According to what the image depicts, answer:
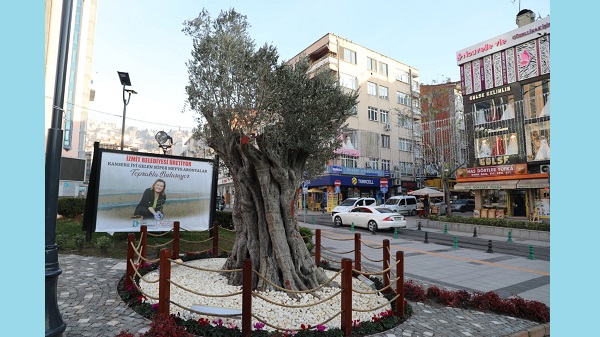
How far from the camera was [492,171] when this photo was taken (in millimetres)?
28906

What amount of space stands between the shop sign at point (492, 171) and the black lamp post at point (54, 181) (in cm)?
3104

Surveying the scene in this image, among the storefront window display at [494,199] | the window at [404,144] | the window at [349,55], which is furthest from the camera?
the window at [404,144]

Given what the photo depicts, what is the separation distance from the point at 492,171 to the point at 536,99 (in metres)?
6.60

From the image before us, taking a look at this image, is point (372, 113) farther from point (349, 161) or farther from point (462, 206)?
point (462, 206)

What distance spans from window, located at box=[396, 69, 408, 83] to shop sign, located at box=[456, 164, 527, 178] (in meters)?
19.4

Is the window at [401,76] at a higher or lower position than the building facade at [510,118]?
higher

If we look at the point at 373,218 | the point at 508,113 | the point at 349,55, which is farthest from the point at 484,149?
the point at 349,55

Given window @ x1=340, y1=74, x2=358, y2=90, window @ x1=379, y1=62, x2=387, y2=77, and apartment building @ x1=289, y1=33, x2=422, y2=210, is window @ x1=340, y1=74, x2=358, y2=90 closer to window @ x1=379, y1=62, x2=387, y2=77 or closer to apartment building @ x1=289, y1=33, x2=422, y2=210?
apartment building @ x1=289, y1=33, x2=422, y2=210

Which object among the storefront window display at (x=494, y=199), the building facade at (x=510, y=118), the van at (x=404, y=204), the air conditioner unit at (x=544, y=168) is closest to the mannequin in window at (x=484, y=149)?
the building facade at (x=510, y=118)

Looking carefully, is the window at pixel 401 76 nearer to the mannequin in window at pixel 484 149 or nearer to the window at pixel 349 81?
the window at pixel 349 81

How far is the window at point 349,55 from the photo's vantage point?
39.3 m

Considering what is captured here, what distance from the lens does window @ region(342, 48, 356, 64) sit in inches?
1548

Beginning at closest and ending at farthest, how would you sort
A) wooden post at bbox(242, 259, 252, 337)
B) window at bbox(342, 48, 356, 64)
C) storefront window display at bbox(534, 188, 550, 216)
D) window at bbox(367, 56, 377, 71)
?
wooden post at bbox(242, 259, 252, 337) → storefront window display at bbox(534, 188, 550, 216) → window at bbox(342, 48, 356, 64) → window at bbox(367, 56, 377, 71)

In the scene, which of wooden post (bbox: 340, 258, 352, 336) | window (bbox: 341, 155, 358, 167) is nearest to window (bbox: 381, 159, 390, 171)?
window (bbox: 341, 155, 358, 167)
